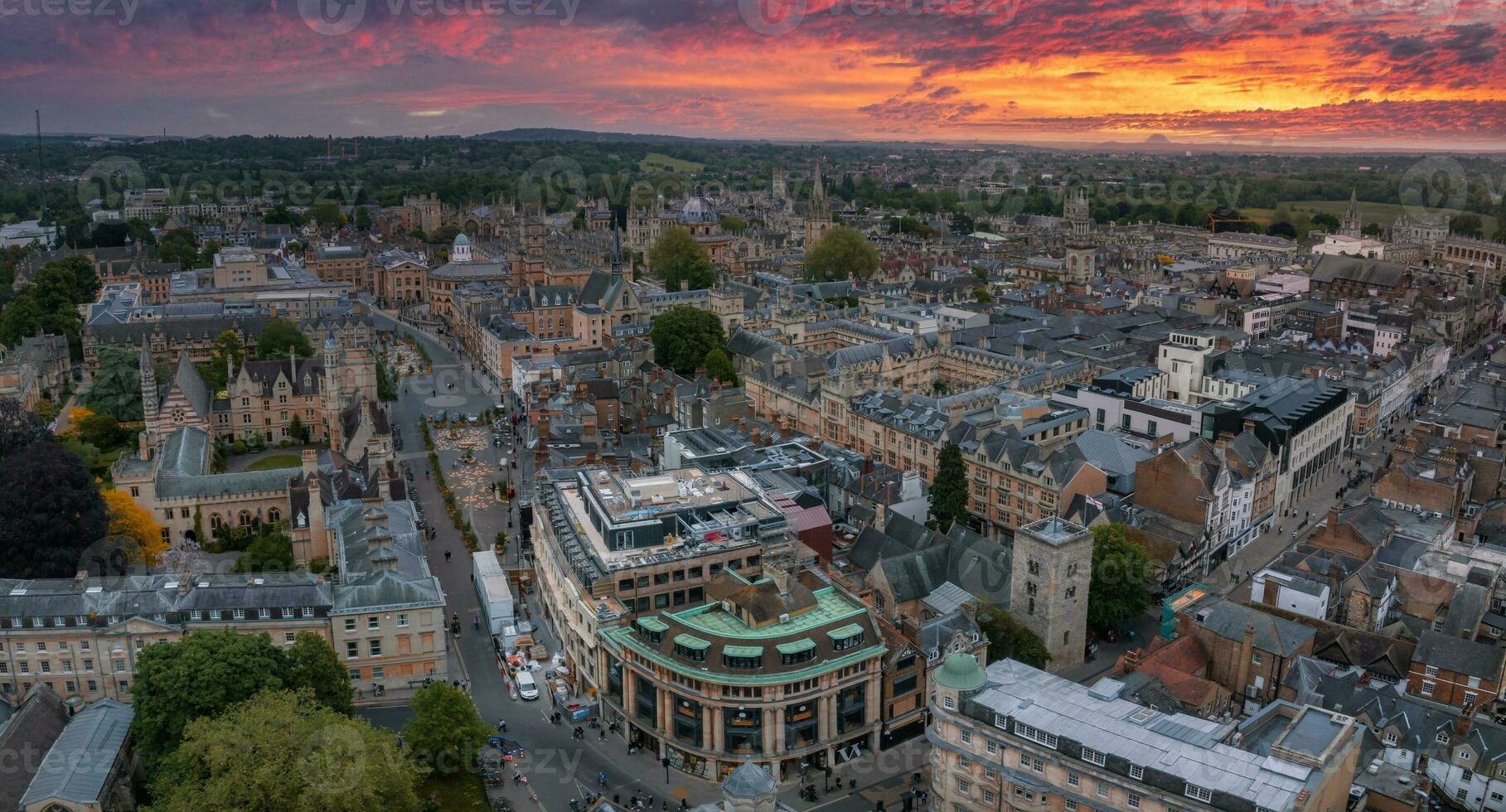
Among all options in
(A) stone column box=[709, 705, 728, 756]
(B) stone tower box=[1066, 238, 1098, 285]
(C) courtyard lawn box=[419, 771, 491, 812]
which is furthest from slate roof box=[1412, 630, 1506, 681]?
(B) stone tower box=[1066, 238, 1098, 285]

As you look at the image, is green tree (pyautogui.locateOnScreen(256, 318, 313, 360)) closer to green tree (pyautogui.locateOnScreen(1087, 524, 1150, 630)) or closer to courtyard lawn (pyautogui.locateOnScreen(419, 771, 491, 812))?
courtyard lawn (pyautogui.locateOnScreen(419, 771, 491, 812))

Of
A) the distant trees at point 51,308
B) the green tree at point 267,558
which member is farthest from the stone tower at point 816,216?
the green tree at point 267,558

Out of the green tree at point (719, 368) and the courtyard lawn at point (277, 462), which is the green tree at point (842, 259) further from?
the courtyard lawn at point (277, 462)

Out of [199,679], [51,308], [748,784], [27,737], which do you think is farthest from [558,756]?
[51,308]

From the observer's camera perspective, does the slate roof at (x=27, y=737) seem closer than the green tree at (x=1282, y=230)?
Yes

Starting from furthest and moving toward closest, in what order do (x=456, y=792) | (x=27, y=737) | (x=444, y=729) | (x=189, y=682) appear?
(x=456, y=792) → (x=444, y=729) → (x=189, y=682) → (x=27, y=737)

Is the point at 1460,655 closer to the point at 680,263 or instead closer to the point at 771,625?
the point at 771,625
